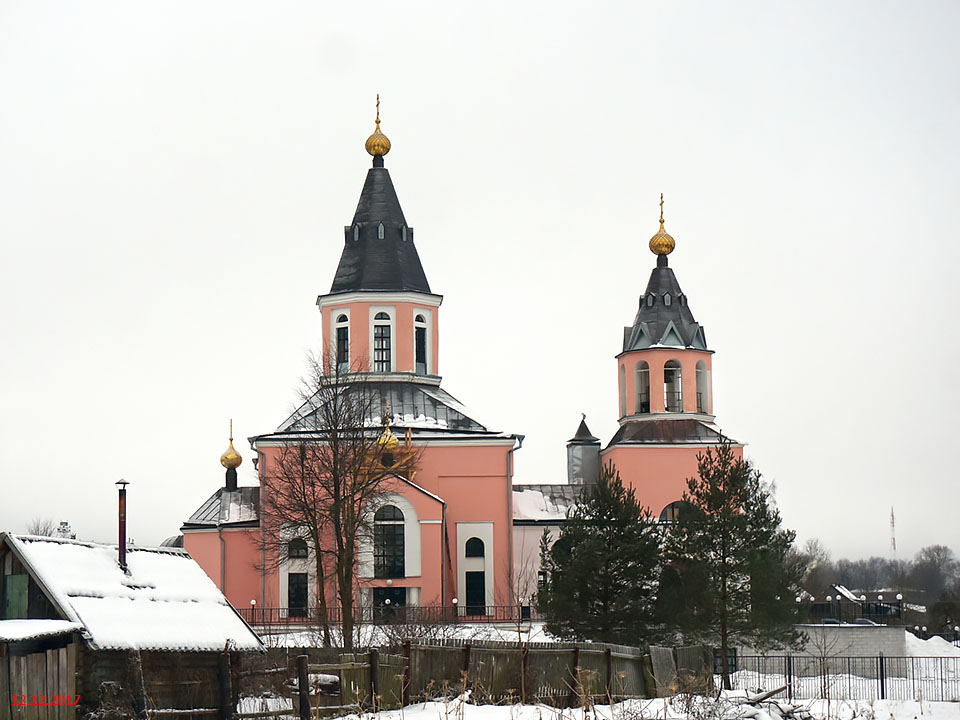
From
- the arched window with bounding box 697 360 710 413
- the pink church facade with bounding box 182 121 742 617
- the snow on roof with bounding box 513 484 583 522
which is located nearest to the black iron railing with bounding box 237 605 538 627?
the pink church facade with bounding box 182 121 742 617

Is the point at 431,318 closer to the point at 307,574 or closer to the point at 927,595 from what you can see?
the point at 307,574

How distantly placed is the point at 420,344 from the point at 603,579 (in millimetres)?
17341

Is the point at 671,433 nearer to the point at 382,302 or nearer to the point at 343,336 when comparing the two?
the point at 382,302

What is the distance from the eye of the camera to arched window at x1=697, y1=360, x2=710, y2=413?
4412 centimetres

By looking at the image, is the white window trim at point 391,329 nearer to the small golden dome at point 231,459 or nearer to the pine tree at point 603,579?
the small golden dome at point 231,459

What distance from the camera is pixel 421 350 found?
145 feet

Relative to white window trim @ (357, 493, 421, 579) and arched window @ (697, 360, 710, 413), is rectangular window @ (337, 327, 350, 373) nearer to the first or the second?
white window trim @ (357, 493, 421, 579)

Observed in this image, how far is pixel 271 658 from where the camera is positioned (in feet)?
64.8

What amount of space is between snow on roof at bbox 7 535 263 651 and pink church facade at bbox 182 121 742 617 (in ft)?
55.7

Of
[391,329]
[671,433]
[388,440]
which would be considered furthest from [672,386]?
[388,440]

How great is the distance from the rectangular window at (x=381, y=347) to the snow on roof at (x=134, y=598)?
76.4 feet

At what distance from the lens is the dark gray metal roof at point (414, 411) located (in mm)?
40844

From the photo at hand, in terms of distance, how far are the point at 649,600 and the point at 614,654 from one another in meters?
6.46

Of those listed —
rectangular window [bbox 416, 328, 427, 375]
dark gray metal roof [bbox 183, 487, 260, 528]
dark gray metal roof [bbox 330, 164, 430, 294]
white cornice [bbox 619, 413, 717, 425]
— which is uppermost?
dark gray metal roof [bbox 330, 164, 430, 294]
